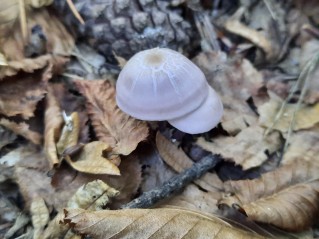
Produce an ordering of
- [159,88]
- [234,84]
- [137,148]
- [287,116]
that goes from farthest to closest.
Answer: [234,84] → [287,116] → [137,148] → [159,88]

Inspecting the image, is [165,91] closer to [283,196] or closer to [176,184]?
[176,184]

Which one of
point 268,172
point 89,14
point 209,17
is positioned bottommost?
point 268,172

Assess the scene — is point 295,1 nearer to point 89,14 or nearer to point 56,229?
point 89,14

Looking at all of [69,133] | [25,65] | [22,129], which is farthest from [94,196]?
[25,65]

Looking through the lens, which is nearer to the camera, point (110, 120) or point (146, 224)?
point (146, 224)

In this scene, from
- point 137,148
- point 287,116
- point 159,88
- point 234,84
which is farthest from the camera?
point 234,84

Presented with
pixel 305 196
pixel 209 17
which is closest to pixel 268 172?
pixel 305 196

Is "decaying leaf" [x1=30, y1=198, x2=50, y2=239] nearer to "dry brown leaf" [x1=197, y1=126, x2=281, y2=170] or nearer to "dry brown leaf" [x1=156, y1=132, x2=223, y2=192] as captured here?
"dry brown leaf" [x1=156, y1=132, x2=223, y2=192]
